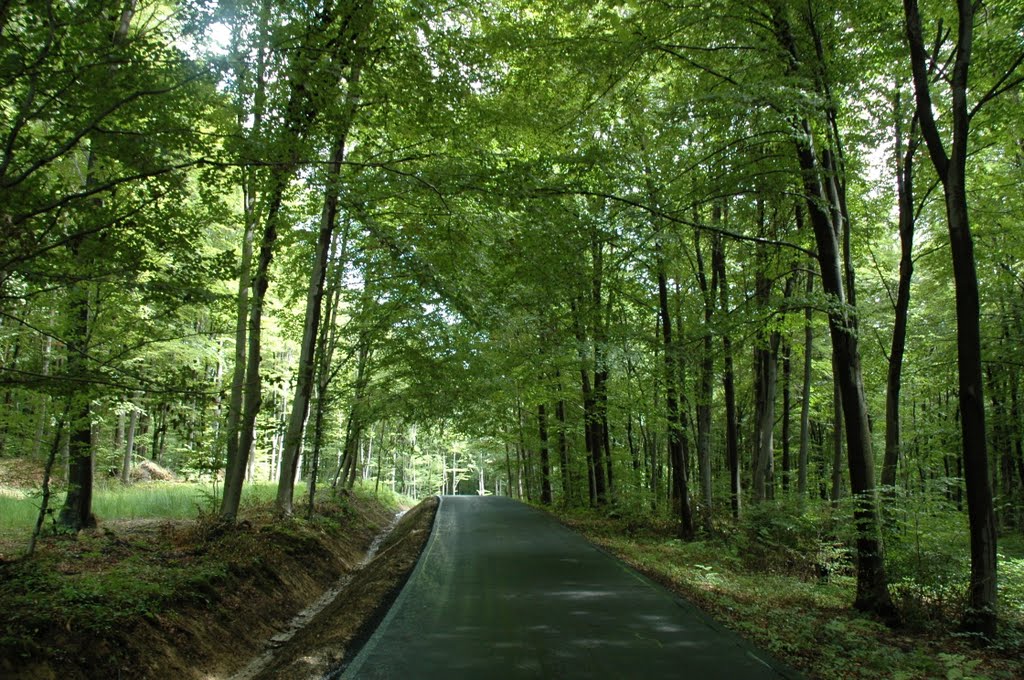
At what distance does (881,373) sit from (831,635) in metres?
12.6

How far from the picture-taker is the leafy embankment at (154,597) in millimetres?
5043

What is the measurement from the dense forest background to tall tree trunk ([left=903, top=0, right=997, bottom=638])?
3 cm

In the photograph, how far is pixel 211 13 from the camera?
498 cm

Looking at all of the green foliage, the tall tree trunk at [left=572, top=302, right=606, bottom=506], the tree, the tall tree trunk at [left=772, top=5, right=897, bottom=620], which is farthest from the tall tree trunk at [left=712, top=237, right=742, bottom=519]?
the tree

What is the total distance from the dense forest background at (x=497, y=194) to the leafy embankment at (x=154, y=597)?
1083 mm

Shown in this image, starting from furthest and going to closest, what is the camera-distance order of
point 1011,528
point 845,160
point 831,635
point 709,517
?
point 1011,528, point 709,517, point 845,160, point 831,635

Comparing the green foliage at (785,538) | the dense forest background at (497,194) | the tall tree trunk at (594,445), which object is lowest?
the green foliage at (785,538)

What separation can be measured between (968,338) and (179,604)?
30.6 ft

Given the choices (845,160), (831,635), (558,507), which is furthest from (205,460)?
(558,507)

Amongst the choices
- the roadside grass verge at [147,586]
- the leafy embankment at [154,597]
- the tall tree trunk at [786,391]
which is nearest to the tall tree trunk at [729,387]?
the tall tree trunk at [786,391]

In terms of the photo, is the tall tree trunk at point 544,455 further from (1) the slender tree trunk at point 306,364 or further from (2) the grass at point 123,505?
(1) the slender tree trunk at point 306,364

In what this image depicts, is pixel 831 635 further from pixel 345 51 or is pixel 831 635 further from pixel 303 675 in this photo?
pixel 345 51

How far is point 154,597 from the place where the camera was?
634 cm

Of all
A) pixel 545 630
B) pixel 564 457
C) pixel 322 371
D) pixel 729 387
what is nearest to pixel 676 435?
pixel 729 387
